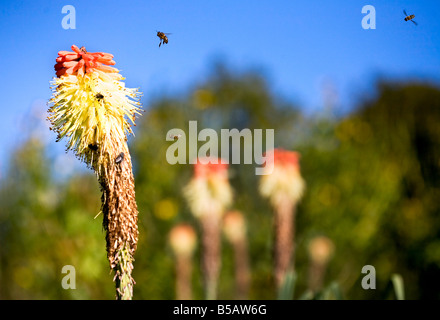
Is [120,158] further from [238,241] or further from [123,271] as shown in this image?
[238,241]

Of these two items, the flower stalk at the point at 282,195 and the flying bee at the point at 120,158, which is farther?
the flower stalk at the point at 282,195

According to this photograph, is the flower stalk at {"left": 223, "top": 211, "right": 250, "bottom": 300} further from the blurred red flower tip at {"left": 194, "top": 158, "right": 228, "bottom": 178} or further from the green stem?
the green stem

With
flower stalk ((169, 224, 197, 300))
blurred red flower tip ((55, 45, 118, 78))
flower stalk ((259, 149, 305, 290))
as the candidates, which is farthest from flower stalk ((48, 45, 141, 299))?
flower stalk ((169, 224, 197, 300))

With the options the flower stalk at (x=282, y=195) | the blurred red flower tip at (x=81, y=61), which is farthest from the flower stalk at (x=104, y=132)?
the flower stalk at (x=282, y=195)

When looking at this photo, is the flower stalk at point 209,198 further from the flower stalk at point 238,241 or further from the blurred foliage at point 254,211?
the blurred foliage at point 254,211

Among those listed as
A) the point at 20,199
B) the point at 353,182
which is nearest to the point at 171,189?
the point at 20,199

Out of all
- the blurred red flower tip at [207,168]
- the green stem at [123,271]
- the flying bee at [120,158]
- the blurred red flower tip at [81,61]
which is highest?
the blurred red flower tip at [207,168]
